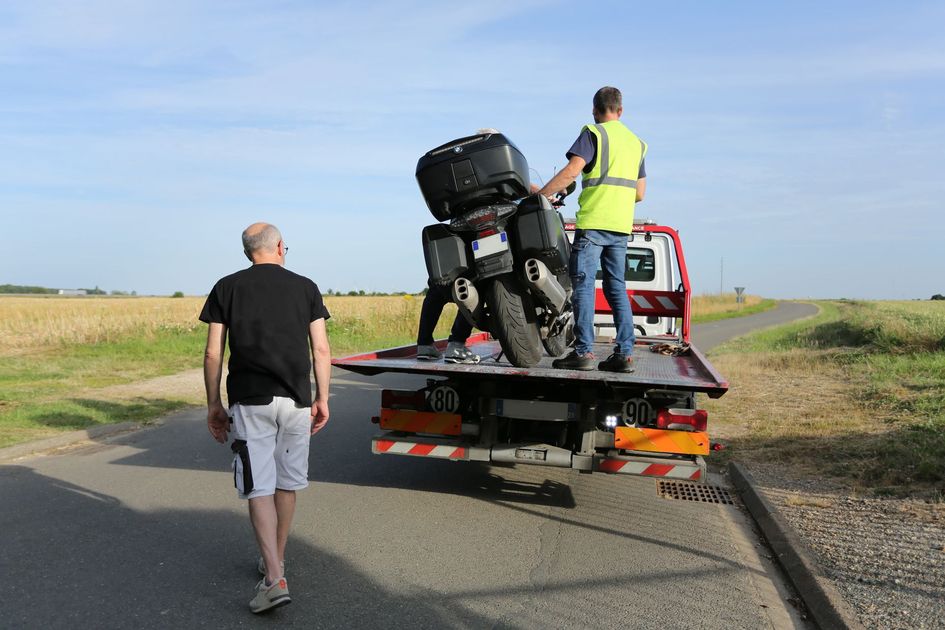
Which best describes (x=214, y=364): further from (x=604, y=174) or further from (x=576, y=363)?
(x=604, y=174)

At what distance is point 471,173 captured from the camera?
17.8ft

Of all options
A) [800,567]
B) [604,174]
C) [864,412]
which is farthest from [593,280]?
[864,412]

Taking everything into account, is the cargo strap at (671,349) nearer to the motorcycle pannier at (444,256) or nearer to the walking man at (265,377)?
the motorcycle pannier at (444,256)

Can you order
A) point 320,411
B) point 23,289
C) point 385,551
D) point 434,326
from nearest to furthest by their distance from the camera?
point 320,411, point 385,551, point 434,326, point 23,289

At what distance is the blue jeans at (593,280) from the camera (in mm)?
6078

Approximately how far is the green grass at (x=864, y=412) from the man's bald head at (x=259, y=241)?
507 centimetres

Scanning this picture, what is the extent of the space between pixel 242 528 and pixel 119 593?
1.24 metres

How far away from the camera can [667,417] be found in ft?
18.5

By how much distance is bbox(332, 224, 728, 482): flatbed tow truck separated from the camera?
5.47 metres

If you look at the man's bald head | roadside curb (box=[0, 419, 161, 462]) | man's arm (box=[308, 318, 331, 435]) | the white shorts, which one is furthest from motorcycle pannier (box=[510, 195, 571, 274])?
roadside curb (box=[0, 419, 161, 462])

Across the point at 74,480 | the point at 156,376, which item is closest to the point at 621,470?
the point at 74,480

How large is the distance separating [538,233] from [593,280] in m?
0.88

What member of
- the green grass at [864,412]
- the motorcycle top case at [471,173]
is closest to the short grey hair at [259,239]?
the motorcycle top case at [471,173]

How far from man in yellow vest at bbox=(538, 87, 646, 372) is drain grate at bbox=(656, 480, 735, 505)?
1428mm
